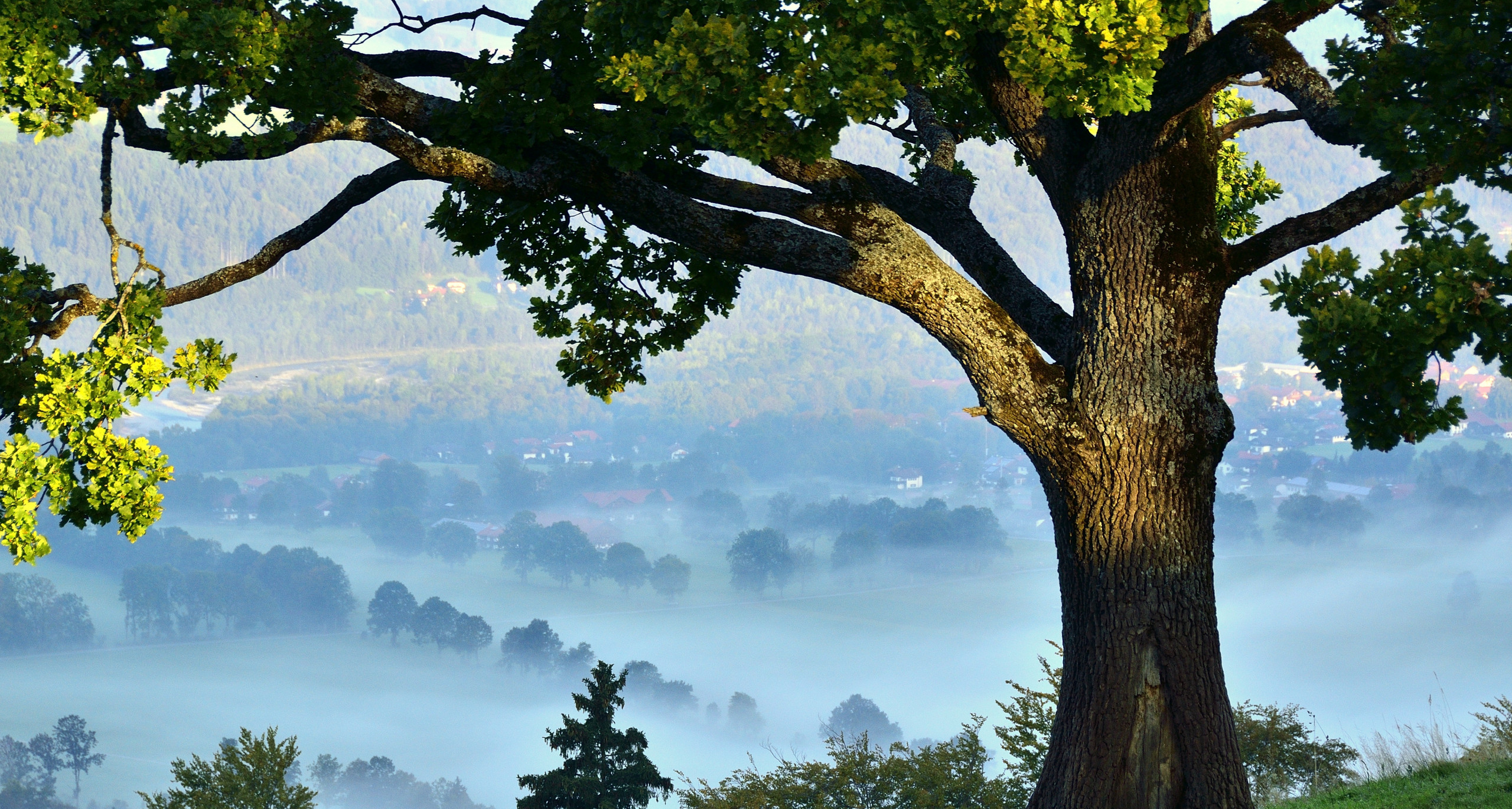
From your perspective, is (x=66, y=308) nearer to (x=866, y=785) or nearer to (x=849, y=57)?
(x=849, y=57)

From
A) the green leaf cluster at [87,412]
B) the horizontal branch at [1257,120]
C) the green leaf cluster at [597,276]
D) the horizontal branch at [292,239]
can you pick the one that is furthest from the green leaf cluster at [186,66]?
the horizontal branch at [1257,120]

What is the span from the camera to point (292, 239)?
29.9ft

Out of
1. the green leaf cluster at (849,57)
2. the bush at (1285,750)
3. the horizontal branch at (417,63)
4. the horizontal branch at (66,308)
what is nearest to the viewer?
the green leaf cluster at (849,57)

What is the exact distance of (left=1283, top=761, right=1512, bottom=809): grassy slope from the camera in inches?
368

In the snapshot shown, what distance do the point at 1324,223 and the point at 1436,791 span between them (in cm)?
558

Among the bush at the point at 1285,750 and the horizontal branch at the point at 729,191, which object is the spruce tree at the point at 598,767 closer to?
the bush at the point at 1285,750

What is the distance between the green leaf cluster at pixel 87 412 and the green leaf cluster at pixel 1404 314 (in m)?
7.28

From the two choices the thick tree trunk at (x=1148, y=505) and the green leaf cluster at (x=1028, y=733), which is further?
the green leaf cluster at (x=1028, y=733)

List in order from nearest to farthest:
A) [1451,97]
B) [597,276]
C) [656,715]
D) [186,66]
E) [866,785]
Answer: [1451,97] → [186,66] → [597,276] → [866,785] → [656,715]

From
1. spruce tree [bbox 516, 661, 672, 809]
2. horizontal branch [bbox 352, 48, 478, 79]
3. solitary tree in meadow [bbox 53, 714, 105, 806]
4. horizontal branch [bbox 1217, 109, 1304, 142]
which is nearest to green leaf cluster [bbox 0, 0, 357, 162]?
horizontal branch [bbox 352, 48, 478, 79]

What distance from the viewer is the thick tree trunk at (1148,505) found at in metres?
7.59

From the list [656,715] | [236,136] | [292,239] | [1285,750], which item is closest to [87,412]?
[236,136]

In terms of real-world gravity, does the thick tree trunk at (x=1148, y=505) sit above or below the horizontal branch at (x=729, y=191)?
below

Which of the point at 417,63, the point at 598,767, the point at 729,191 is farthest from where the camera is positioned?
the point at 598,767
